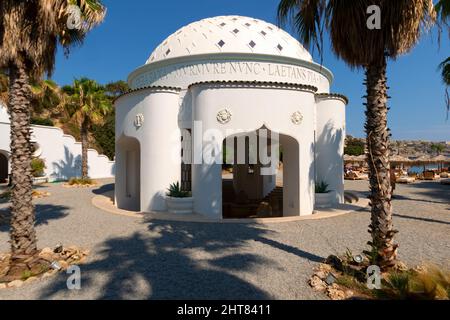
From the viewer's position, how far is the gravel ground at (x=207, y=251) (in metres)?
5.52

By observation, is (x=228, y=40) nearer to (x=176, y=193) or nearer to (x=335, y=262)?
(x=176, y=193)

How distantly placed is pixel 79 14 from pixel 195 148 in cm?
645

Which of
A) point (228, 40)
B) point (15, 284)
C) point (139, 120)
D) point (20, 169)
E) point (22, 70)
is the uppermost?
point (228, 40)

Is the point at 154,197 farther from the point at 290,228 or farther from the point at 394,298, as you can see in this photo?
the point at 394,298

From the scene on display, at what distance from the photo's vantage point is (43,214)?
13.0 metres

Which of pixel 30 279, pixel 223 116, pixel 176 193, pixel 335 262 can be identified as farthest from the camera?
pixel 176 193

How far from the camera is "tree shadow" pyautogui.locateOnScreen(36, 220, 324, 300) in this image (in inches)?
214

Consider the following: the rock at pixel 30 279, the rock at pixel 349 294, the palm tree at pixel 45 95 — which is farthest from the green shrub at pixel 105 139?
the rock at pixel 349 294

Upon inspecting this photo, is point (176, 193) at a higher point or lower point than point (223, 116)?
lower

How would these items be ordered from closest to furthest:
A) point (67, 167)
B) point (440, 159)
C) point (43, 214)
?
1. point (43, 214)
2. point (67, 167)
3. point (440, 159)

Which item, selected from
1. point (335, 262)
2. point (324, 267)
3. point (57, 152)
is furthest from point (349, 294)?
point (57, 152)

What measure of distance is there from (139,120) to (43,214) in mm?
6320

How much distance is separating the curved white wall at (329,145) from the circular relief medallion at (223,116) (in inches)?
241

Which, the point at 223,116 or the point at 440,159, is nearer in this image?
the point at 223,116
